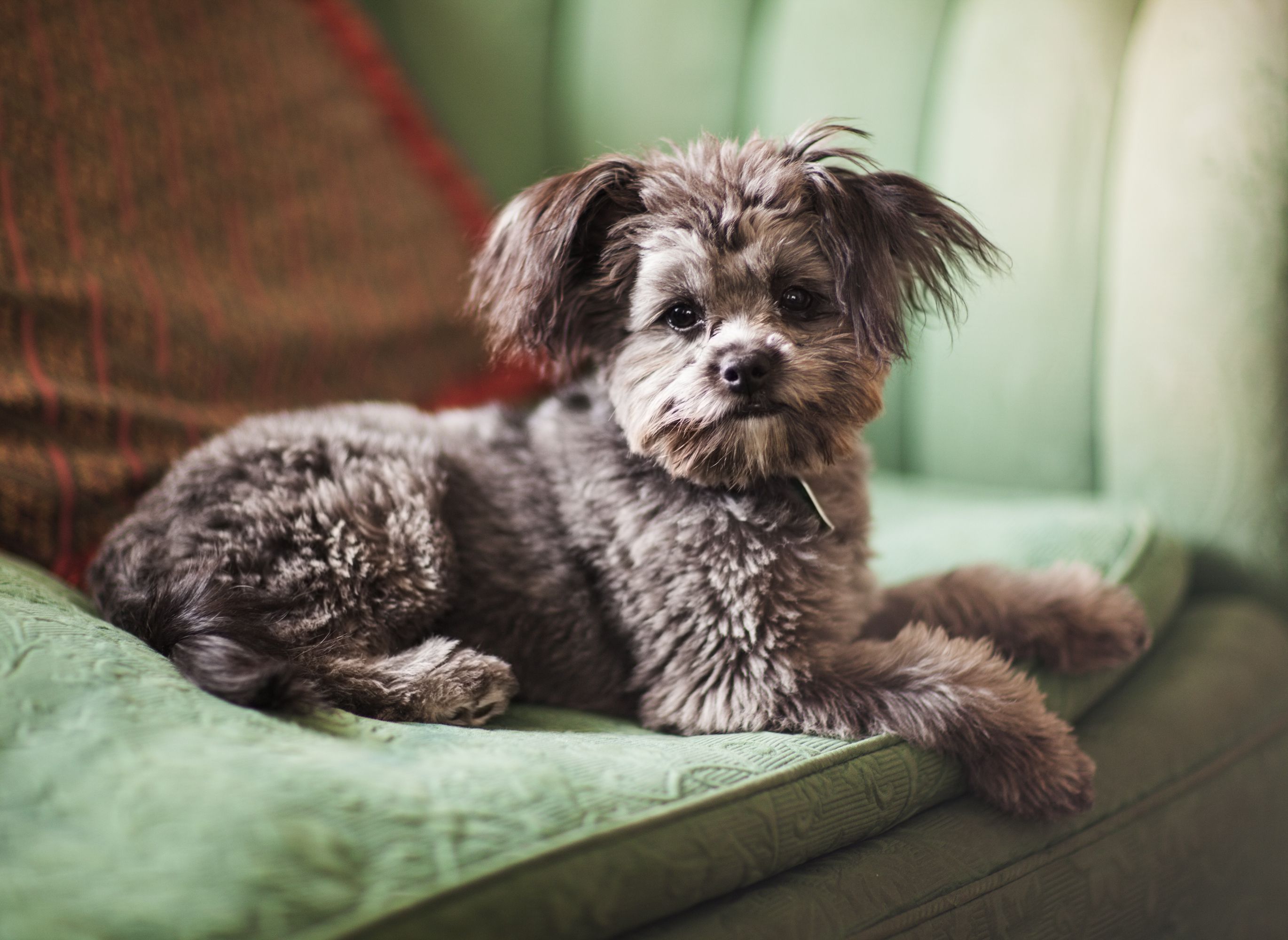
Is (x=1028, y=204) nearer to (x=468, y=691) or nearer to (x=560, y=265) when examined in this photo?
(x=560, y=265)

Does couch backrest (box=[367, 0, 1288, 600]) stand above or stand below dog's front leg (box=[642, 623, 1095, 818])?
above

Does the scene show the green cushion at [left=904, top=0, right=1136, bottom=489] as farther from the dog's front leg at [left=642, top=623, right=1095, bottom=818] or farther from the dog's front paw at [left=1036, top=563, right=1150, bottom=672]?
the dog's front leg at [left=642, top=623, right=1095, bottom=818]

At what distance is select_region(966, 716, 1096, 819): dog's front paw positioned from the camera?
1.46 m

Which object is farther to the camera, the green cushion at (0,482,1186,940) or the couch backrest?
the couch backrest

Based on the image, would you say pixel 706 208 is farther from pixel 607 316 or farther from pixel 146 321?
pixel 146 321

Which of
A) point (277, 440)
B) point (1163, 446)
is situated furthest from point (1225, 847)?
point (277, 440)

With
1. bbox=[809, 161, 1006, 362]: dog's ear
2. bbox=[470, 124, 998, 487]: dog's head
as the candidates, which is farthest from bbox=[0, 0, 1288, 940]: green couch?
bbox=[809, 161, 1006, 362]: dog's ear

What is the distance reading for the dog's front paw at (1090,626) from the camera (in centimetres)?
176

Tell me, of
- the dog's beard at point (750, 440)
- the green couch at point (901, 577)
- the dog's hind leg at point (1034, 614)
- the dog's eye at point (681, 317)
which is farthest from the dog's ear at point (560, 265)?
the dog's hind leg at point (1034, 614)

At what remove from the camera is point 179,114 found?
2.36 m

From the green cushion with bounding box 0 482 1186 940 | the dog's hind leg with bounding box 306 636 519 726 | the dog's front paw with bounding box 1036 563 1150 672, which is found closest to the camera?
the green cushion with bounding box 0 482 1186 940

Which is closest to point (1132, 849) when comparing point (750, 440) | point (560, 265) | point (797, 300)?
point (750, 440)

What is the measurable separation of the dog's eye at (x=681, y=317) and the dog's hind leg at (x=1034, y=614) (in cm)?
71

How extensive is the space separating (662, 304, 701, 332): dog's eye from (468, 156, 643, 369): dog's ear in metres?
0.11
